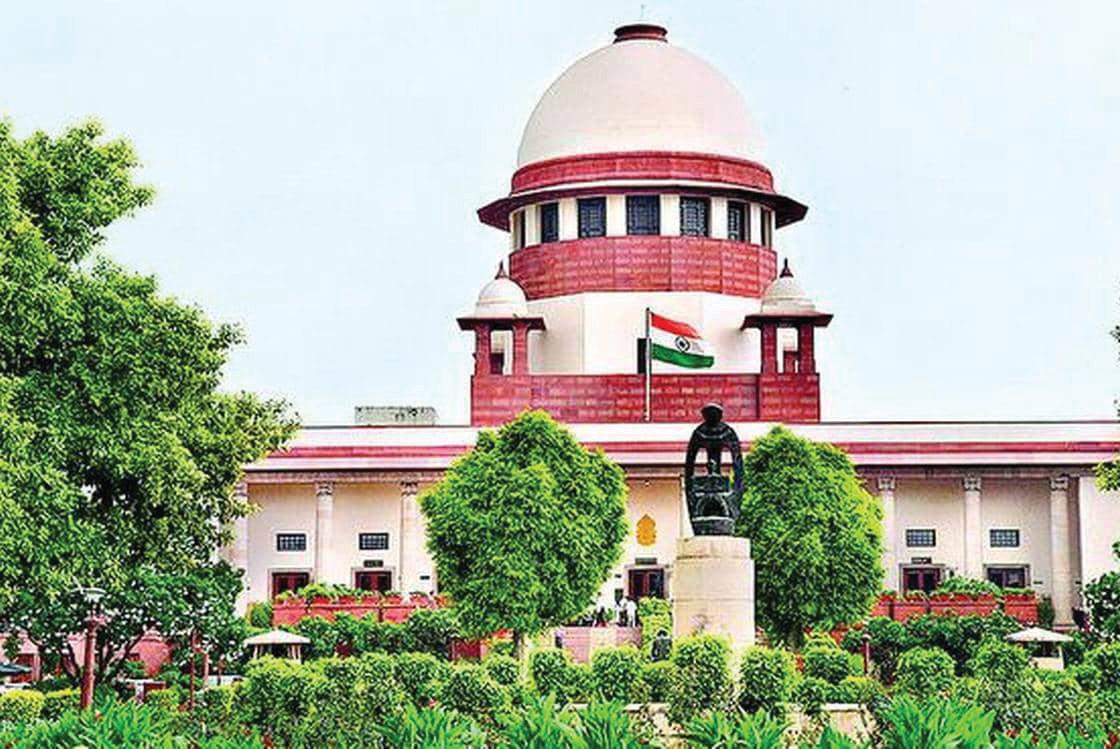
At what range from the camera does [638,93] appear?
1790 inches

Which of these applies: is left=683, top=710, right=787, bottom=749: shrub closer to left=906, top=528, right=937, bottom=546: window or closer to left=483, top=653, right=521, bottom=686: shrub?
left=483, top=653, right=521, bottom=686: shrub

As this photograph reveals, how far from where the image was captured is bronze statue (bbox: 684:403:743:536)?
2333 cm

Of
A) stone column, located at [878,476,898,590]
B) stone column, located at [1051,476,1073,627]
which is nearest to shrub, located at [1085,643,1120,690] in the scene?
stone column, located at [878,476,898,590]

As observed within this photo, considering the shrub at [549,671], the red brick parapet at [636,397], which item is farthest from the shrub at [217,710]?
the red brick parapet at [636,397]

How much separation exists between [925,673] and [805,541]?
32.3 ft

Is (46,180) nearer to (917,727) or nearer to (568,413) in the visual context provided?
(917,727)

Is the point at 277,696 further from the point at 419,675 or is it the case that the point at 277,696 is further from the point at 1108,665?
the point at 1108,665

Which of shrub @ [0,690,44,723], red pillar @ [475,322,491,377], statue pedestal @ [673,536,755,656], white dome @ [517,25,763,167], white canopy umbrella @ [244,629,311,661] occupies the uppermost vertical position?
white dome @ [517,25,763,167]

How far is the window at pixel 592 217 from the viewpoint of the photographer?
45.2 metres

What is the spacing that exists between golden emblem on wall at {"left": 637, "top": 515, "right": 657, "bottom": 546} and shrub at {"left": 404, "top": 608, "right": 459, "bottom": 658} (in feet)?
25.1

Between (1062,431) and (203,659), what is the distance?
18.7m

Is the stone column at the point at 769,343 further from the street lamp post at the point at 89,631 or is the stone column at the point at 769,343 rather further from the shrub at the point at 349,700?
the shrub at the point at 349,700

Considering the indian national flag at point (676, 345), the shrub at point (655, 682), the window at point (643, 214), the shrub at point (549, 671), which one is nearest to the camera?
the shrub at point (655, 682)

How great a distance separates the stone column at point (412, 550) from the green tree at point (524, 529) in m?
11.1
